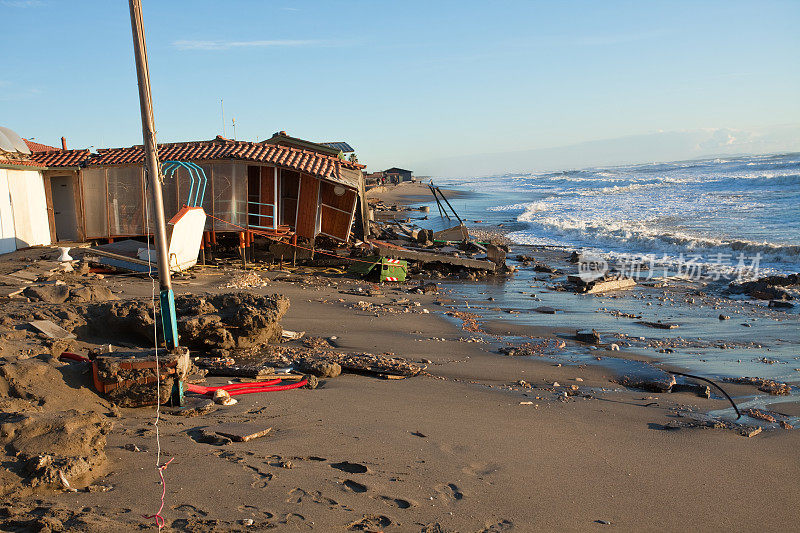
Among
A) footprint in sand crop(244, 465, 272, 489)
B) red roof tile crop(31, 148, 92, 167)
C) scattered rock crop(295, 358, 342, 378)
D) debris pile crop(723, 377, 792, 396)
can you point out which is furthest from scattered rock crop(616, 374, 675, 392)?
red roof tile crop(31, 148, 92, 167)

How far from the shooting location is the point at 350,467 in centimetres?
476

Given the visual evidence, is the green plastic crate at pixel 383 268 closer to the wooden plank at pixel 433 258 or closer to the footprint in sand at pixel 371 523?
the wooden plank at pixel 433 258

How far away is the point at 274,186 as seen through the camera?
16781 millimetres

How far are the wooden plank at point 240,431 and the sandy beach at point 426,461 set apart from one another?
7 cm

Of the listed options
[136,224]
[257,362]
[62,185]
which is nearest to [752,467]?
[257,362]

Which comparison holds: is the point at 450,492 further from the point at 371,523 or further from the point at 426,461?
the point at 371,523

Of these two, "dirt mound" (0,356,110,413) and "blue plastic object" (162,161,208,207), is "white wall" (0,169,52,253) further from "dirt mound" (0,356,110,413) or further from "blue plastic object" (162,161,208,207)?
"dirt mound" (0,356,110,413)

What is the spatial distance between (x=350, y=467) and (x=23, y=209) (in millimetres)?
14350

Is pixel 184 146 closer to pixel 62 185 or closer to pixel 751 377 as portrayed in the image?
pixel 62 185

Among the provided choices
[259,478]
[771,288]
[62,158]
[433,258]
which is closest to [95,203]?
[62,158]

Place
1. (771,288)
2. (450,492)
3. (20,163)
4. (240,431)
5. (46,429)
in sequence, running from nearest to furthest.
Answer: (46,429) < (450,492) < (240,431) < (771,288) < (20,163)

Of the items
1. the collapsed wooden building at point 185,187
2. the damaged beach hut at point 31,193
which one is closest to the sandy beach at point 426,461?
the damaged beach hut at point 31,193

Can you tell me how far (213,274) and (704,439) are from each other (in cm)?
1099

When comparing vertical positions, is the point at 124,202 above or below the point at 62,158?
below
